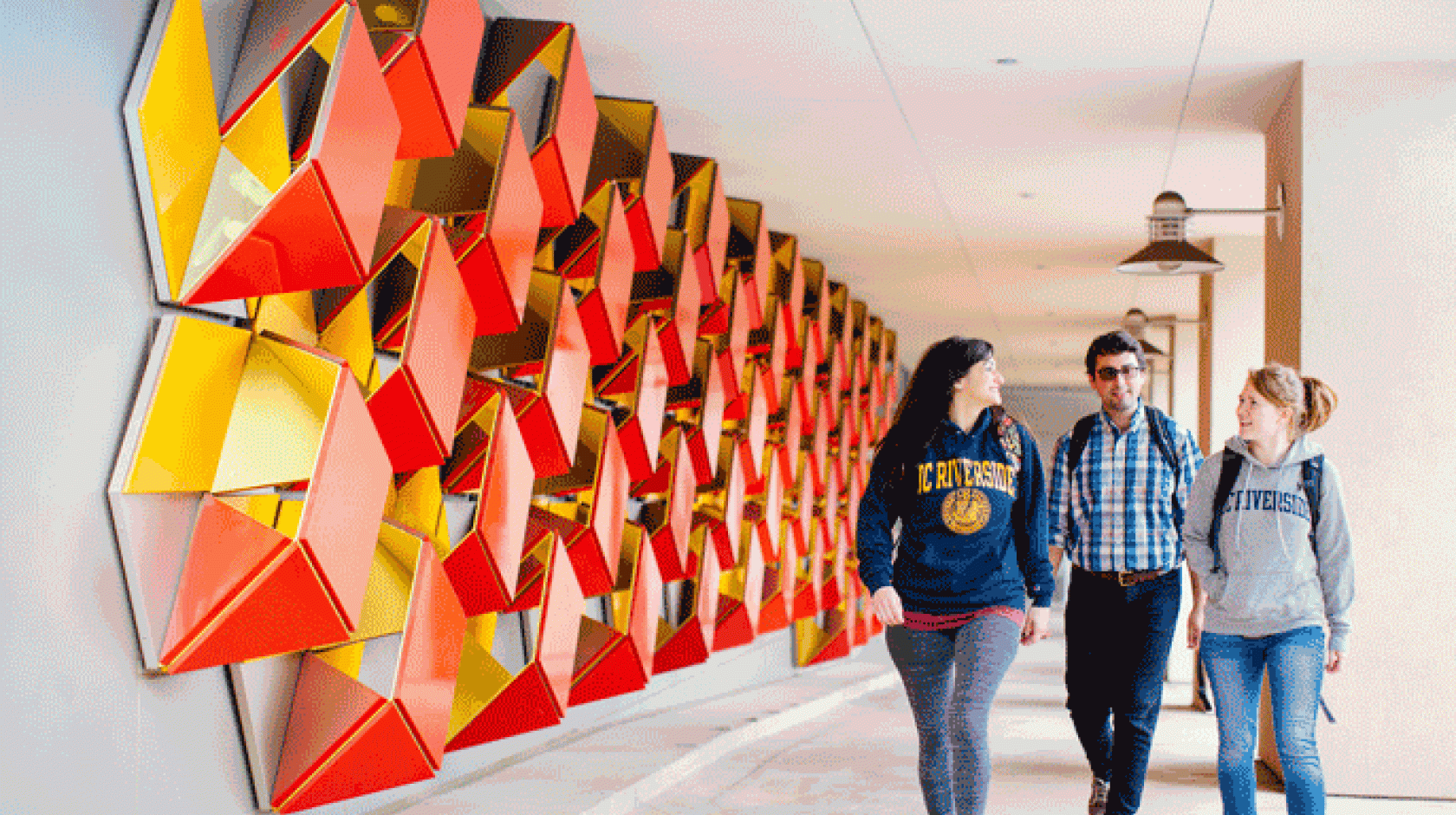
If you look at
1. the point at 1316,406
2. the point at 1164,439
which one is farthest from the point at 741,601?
the point at 1316,406

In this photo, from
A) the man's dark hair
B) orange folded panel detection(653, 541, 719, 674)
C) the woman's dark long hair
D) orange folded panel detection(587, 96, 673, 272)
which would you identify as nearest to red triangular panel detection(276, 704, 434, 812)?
the woman's dark long hair

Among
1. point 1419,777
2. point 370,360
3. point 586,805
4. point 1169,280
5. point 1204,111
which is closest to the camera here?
point 370,360

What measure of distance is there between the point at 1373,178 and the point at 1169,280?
228 inches

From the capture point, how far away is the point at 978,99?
6.09 meters

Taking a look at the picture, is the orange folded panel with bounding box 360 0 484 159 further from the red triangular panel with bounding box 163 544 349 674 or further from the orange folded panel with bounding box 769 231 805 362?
the orange folded panel with bounding box 769 231 805 362

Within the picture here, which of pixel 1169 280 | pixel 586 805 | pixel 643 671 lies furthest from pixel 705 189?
pixel 1169 280

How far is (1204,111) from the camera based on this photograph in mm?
6227

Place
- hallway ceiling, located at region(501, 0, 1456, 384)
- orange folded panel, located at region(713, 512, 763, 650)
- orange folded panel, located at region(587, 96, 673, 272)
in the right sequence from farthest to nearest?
orange folded panel, located at region(713, 512, 763, 650), orange folded panel, located at region(587, 96, 673, 272), hallway ceiling, located at region(501, 0, 1456, 384)

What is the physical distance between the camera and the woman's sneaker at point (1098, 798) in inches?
178

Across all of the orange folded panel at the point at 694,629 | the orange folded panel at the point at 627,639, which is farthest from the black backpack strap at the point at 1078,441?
the orange folded panel at the point at 694,629

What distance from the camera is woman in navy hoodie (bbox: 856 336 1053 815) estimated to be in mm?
3465

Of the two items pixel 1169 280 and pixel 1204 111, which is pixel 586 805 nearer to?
pixel 1204 111

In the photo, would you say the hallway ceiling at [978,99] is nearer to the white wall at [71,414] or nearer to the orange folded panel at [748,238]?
the orange folded panel at [748,238]

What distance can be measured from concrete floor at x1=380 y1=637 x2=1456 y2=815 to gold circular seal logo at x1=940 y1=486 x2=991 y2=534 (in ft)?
4.76
